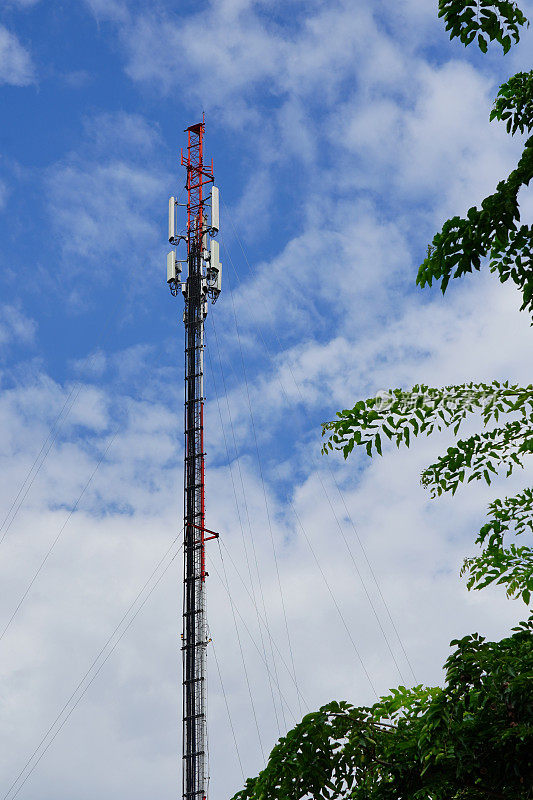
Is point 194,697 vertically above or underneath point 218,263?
underneath

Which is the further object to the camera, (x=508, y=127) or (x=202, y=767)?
(x=202, y=767)

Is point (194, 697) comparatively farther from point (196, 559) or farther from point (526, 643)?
point (526, 643)

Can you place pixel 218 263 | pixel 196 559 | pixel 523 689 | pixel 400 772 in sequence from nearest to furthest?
pixel 523 689, pixel 400 772, pixel 196 559, pixel 218 263

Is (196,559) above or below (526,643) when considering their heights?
above

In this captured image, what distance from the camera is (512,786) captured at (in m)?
5.21

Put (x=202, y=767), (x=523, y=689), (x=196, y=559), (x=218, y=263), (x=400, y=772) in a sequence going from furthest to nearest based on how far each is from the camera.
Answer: (x=218, y=263) < (x=196, y=559) < (x=202, y=767) < (x=400, y=772) < (x=523, y=689)

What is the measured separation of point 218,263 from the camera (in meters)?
30.4

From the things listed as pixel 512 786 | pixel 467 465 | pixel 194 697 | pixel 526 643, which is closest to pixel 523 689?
pixel 526 643

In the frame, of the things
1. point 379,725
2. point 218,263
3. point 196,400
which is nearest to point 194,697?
point 196,400

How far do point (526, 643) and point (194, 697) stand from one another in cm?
2147

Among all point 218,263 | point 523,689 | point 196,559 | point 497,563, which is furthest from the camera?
point 218,263

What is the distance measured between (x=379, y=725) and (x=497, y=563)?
5.07 ft

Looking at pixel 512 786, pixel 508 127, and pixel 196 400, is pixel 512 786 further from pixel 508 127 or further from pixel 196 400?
pixel 196 400

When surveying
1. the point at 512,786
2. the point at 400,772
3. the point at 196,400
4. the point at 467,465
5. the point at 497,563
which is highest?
the point at 196,400
